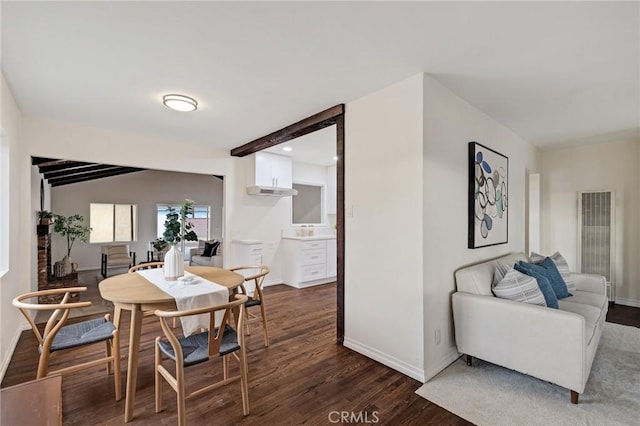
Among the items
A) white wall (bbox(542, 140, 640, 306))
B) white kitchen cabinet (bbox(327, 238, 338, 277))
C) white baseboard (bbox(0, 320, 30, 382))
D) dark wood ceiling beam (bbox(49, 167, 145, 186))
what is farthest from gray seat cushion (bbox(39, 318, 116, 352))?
white wall (bbox(542, 140, 640, 306))

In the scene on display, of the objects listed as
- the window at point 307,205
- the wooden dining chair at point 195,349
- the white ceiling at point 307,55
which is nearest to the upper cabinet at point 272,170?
the window at point 307,205

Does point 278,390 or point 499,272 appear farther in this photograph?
point 499,272

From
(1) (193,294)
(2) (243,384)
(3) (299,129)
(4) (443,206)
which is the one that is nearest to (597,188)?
(4) (443,206)

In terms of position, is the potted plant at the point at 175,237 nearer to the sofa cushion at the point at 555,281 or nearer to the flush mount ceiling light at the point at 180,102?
the flush mount ceiling light at the point at 180,102

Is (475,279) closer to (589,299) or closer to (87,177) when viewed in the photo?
(589,299)

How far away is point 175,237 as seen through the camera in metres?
2.49

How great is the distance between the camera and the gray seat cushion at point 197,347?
67.3 inches

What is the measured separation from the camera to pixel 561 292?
2951 millimetres

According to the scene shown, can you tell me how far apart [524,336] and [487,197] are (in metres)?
1.45

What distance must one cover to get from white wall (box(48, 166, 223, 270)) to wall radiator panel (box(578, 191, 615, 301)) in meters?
8.33

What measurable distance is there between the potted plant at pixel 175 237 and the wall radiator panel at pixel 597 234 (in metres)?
5.42

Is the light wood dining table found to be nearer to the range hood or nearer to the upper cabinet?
the range hood

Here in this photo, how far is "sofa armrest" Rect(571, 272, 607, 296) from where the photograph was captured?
319 cm

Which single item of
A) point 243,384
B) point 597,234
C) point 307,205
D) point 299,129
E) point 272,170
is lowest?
point 243,384
